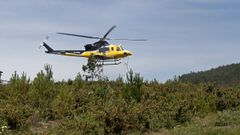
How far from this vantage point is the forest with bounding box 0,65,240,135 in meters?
13.6

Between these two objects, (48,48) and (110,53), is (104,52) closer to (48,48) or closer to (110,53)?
(110,53)

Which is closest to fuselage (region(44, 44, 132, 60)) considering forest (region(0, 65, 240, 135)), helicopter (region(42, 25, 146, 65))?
helicopter (region(42, 25, 146, 65))

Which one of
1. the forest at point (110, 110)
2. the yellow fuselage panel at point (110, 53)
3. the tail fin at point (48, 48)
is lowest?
the forest at point (110, 110)

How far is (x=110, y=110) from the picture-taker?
13867 millimetres

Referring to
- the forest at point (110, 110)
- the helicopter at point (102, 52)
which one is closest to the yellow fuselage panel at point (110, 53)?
the helicopter at point (102, 52)

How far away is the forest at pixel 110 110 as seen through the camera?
13570 millimetres

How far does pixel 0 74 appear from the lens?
25500mm

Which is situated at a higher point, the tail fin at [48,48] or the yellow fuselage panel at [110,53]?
the tail fin at [48,48]

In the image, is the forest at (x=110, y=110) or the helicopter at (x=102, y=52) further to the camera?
the helicopter at (x=102, y=52)

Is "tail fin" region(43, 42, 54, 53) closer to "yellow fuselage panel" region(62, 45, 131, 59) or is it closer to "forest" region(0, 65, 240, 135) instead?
"yellow fuselage panel" region(62, 45, 131, 59)

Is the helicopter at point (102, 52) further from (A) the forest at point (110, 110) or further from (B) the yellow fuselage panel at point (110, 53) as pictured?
(A) the forest at point (110, 110)

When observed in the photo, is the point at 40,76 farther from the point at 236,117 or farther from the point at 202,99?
the point at 236,117

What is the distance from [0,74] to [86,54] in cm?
2538

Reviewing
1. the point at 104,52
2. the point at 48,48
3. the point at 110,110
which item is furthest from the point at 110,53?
the point at 110,110
